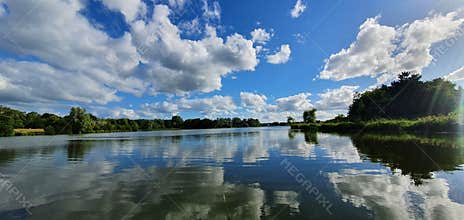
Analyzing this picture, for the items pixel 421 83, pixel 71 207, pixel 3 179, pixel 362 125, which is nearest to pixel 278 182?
pixel 71 207

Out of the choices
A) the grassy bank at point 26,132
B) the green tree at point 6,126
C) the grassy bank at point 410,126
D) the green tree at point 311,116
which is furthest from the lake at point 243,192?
the green tree at point 311,116

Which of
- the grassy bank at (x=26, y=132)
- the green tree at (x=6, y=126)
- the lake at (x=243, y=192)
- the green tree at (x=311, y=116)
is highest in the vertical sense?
the green tree at (x=311, y=116)

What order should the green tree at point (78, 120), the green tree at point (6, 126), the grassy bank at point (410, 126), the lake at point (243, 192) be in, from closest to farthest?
the lake at point (243, 192)
the grassy bank at point (410, 126)
the green tree at point (6, 126)
the green tree at point (78, 120)

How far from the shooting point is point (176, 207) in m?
8.20

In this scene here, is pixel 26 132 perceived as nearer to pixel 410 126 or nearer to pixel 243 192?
pixel 243 192

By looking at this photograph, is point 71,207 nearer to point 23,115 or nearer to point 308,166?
point 308,166

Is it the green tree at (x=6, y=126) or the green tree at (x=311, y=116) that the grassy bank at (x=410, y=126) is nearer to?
the green tree at (x=311, y=116)

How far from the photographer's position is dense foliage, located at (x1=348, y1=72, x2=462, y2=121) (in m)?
70.5

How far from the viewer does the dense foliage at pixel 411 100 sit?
70.5 metres

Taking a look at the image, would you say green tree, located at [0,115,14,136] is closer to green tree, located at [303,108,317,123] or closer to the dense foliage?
green tree, located at [303,108,317,123]

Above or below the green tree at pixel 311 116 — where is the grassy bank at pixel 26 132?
below

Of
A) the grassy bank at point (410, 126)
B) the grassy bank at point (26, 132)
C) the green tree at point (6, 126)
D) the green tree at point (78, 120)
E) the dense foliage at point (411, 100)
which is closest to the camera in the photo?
the grassy bank at point (410, 126)

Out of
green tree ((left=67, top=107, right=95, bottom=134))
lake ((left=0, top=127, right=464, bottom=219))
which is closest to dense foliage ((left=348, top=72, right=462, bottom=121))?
lake ((left=0, top=127, right=464, bottom=219))

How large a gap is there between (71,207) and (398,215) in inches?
428
